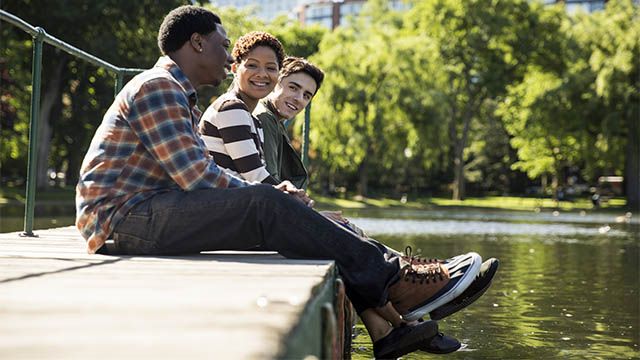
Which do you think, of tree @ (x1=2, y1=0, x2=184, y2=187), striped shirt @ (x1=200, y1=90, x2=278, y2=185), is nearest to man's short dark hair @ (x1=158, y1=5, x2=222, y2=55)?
striped shirt @ (x1=200, y1=90, x2=278, y2=185)

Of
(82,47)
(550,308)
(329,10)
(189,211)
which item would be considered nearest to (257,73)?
(189,211)

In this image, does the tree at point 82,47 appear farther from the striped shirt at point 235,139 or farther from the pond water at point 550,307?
the striped shirt at point 235,139

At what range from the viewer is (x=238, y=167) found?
3648 millimetres

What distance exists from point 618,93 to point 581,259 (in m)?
26.7

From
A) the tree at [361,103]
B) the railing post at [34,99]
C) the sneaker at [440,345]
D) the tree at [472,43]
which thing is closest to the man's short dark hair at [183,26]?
the sneaker at [440,345]

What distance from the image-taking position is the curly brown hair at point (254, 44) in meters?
4.14

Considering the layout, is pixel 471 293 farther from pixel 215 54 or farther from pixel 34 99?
pixel 34 99

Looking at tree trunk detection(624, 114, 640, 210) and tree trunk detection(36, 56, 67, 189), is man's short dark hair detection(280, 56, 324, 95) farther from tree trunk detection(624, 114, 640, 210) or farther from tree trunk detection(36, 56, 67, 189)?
tree trunk detection(624, 114, 640, 210)

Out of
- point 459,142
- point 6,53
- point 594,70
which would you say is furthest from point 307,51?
point 6,53

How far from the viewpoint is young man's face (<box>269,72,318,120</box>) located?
440 centimetres

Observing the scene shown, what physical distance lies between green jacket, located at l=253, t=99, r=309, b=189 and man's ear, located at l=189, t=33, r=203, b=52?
0.84 m

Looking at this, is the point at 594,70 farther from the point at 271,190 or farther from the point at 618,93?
the point at 271,190

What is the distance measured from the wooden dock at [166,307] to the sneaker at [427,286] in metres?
0.27

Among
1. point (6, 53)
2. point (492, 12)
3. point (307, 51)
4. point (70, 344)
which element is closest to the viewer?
point (70, 344)
